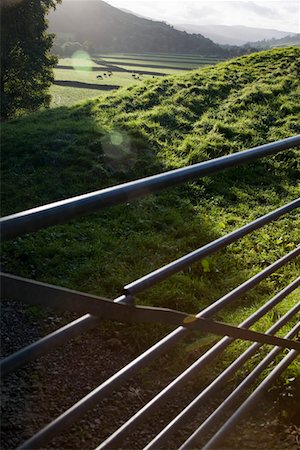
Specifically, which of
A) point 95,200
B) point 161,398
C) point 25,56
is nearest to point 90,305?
point 95,200

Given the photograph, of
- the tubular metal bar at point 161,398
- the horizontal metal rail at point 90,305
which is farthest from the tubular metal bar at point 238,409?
the horizontal metal rail at point 90,305

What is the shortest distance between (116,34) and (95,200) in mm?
105400

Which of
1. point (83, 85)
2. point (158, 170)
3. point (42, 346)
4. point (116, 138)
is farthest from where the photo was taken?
point (83, 85)

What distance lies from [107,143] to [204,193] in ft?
8.95

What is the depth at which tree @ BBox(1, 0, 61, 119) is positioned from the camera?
2018cm

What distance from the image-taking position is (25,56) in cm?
2216

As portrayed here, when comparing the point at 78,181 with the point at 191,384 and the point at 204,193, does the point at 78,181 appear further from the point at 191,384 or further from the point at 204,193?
the point at 191,384

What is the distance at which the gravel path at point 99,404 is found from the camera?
265 centimetres

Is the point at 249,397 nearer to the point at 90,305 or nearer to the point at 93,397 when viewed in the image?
the point at 93,397

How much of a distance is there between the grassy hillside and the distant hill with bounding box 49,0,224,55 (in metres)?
78.3

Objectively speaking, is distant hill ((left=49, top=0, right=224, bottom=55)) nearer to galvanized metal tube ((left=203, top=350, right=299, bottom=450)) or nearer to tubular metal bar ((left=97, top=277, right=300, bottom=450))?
galvanized metal tube ((left=203, top=350, right=299, bottom=450))

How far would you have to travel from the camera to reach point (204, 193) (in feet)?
25.8

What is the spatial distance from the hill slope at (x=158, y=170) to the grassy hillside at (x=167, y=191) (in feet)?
0.07

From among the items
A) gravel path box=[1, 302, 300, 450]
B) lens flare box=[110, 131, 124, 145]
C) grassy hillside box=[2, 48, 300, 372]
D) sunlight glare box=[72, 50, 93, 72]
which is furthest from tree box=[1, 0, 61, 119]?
sunlight glare box=[72, 50, 93, 72]
